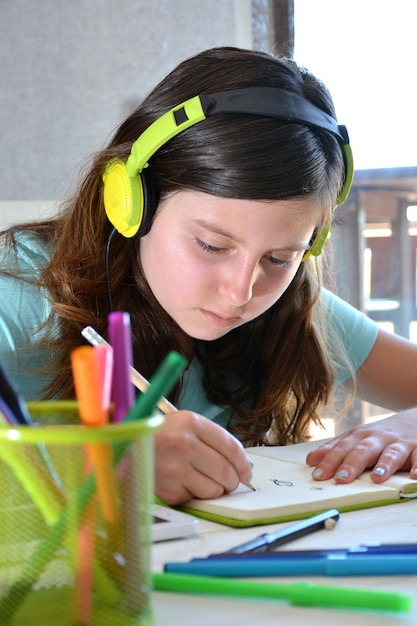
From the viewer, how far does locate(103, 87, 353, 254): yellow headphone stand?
92 centimetres

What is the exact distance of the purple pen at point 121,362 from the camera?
0.39m

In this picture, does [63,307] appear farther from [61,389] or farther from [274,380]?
[274,380]

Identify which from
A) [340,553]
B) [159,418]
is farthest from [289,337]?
[159,418]

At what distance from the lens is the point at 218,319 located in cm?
98

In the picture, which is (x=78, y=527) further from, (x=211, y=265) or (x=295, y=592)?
(x=211, y=265)

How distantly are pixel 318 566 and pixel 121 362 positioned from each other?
197 mm

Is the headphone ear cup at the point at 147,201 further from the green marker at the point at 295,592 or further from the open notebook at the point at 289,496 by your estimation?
the green marker at the point at 295,592

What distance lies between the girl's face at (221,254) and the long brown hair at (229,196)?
20 millimetres

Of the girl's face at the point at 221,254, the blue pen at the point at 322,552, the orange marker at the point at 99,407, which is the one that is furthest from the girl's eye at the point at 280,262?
the orange marker at the point at 99,407

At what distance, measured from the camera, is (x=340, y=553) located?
0.51 metres

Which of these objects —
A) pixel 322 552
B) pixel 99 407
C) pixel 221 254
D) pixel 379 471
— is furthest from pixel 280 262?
pixel 99 407

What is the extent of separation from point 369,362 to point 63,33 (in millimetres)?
988

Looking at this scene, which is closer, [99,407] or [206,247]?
[99,407]

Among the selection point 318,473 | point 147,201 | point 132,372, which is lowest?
point 318,473
